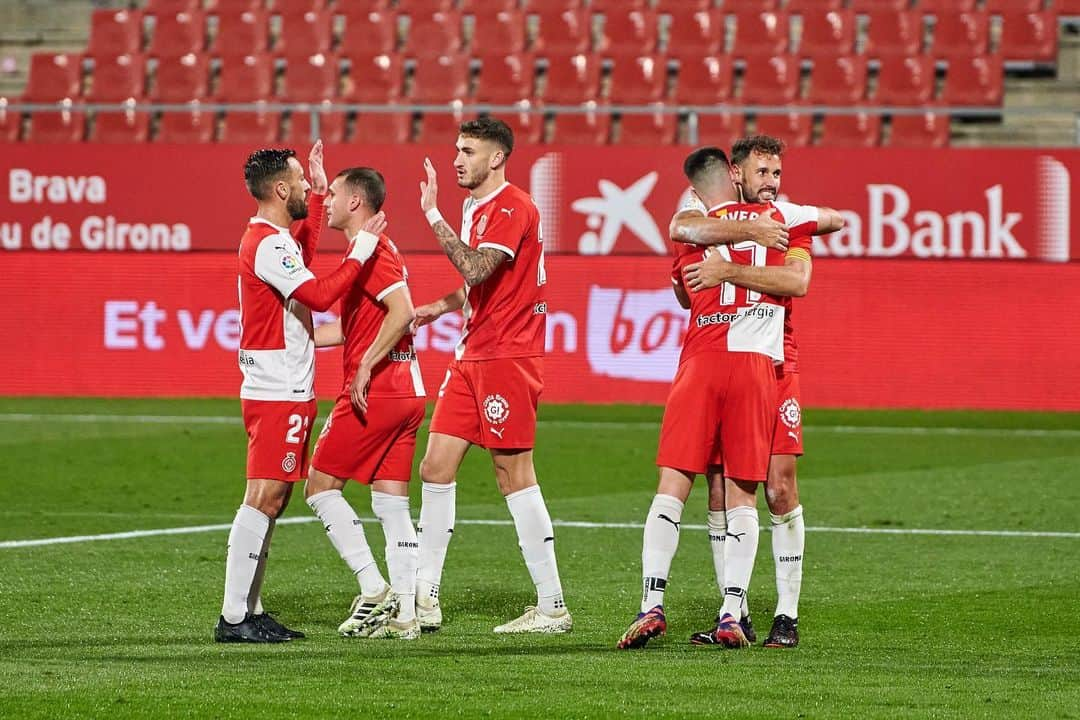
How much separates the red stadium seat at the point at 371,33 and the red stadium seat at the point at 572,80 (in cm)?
239

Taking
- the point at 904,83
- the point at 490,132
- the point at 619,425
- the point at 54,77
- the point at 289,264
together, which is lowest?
the point at 619,425

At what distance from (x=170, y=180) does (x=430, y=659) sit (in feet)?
45.1

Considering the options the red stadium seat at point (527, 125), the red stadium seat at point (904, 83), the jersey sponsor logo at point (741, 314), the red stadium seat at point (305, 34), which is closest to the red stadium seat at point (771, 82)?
the red stadium seat at point (904, 83)

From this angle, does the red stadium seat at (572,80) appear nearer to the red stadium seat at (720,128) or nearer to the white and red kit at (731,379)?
the red stadium seat at (720,128)

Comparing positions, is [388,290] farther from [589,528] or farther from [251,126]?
[251,126]

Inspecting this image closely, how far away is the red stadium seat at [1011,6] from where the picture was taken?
21141mm

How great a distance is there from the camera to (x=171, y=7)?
918 inches

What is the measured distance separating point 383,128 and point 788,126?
14.9 ft

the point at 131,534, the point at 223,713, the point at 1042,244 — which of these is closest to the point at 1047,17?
the point at 1042,244

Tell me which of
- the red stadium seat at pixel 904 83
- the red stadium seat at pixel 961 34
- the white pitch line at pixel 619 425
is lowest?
the white pitch line at pixel 619 425

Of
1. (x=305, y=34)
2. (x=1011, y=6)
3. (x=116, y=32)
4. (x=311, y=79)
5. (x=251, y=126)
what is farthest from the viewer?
(x=116, y=32)

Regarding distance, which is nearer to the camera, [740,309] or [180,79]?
[740,309]

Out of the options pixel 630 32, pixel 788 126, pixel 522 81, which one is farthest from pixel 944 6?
pixel 522 81

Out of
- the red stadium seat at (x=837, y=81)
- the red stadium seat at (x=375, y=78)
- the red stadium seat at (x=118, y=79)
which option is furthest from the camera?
the red stadium seat at (x=118, y=79)
